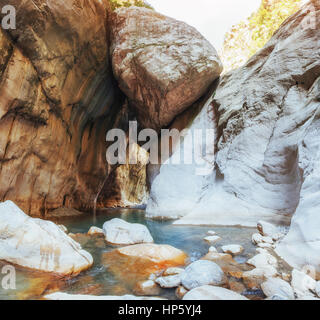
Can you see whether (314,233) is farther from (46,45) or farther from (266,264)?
(46,45)

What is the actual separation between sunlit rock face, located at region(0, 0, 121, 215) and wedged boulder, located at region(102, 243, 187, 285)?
205 inches

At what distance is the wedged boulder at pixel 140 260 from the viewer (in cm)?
273

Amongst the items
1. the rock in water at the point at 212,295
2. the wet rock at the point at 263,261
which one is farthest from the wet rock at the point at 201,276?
the wet rock at the point at 263,261

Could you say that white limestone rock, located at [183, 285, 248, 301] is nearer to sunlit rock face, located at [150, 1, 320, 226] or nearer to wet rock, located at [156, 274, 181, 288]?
wet rock, located at [156, 274, 181, 288]

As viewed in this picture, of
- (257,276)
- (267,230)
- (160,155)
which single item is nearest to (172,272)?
(257,276)

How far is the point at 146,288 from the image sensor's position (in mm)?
2264

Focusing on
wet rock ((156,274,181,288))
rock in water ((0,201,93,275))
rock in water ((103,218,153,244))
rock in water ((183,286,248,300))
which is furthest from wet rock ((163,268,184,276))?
rock in water ((103,218,153,244))

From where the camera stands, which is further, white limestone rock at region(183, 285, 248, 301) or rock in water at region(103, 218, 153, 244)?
rock in water at region(103, 218, 153, 244)

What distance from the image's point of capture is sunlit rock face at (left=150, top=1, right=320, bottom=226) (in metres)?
5.62

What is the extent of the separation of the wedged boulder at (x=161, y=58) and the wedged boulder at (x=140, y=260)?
7.65m

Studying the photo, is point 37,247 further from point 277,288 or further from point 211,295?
point 277,288

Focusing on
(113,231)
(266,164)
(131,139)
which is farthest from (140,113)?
(113,231)

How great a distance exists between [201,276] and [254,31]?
1519 cm
